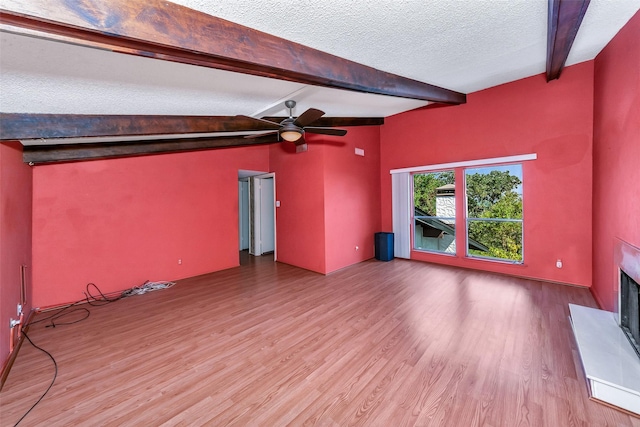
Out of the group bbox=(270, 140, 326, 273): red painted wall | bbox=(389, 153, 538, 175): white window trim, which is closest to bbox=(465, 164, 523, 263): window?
bbox=(389, 153, 538, 175): white window trim

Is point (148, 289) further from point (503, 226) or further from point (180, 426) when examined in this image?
point (503, 226)

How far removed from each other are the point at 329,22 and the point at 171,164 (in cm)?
401

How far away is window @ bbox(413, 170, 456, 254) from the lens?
507cm

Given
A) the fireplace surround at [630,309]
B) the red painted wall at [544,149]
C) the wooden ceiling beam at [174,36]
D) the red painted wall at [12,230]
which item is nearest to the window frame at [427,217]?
the red painted wall at [544,149]

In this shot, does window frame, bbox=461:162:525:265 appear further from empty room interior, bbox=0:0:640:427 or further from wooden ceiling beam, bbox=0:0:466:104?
wooden ceiling beam, bbox=0:0:466:104

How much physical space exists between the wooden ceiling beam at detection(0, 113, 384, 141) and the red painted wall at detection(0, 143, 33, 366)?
0.48 meters

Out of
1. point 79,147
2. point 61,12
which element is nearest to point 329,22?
point 61,12

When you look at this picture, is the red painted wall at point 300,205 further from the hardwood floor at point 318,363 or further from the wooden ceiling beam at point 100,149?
the wooden ceiling beam at point 100,149

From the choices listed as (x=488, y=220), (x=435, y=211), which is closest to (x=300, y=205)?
(x=435, y=211)

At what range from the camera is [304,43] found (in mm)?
2086

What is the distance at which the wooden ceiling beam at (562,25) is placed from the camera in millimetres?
1944

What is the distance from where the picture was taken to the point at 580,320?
2.42 m

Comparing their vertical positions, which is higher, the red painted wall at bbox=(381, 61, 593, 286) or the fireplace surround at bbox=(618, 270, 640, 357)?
the red painted wall at bbox=(381, 61, 593, 286)

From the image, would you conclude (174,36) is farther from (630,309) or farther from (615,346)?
(630,309)
